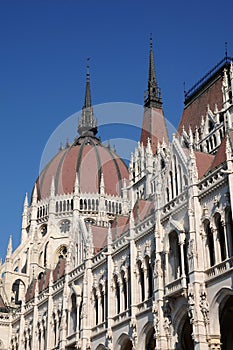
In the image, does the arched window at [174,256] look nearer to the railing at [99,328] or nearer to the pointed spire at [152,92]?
the railing at [99,328]

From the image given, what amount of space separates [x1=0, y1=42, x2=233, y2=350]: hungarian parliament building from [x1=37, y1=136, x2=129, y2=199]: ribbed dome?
369 inches

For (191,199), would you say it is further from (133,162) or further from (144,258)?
(133,162)

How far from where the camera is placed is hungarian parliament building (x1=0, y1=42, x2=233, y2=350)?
31078 millimetres

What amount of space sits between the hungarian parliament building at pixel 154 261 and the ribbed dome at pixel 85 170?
9.38 meters

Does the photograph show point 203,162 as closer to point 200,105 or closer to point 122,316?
point 122,316

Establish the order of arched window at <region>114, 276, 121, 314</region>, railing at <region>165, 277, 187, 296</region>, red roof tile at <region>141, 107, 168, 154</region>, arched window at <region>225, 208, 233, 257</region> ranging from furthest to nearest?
1. red roof tile at <region>141, 107, 168, 154</region>
2. arched window at <region>114, 276, 121, 314</region>
3. railing at <region>165, 277, 187, 296</region>
4. arched window at <region>225, 208, 233, 257</region>

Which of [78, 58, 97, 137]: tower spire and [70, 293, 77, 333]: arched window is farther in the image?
[78, 58, 97, 137]: tower spire

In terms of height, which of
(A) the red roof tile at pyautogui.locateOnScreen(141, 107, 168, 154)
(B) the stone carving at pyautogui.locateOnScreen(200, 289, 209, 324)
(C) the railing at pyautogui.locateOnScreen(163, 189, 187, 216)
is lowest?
(B) the stone carving at pyautogui.locateOnScreen(200, 289, 209, 324)

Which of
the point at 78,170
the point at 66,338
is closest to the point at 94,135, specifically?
the point at 78,170

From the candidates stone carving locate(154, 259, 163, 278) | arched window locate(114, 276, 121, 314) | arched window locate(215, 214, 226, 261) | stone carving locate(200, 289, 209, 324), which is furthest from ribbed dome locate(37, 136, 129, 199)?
stone carving locate(200, 289, 209, 324)

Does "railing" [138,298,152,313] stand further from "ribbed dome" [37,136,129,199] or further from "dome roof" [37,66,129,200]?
"ribbed dome" [37,136,129,199]

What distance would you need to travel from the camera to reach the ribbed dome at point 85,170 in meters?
77.3

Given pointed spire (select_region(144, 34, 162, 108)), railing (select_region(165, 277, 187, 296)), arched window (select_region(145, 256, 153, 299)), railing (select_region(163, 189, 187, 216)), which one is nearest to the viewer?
railing (select_region(165, 277, 187, 296))

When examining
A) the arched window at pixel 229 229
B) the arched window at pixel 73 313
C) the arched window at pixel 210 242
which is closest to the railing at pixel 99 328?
the arched window at pixel 73 313
